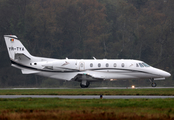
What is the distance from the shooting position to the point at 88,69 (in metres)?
38.2

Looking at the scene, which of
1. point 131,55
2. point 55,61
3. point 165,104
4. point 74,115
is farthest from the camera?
point 131,55

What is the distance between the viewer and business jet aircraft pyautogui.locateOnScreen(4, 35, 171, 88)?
37906 mm

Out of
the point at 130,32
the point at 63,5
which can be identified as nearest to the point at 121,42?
the point at 130,32

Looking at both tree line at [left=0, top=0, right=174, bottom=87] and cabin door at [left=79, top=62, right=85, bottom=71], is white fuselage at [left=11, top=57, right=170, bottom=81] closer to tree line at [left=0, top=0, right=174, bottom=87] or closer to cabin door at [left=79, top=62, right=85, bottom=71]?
cabin door at [left=79, top=62, right=85, bottom=71]

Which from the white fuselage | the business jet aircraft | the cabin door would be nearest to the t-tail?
the business jet aircraft

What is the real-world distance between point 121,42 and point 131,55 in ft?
11.8

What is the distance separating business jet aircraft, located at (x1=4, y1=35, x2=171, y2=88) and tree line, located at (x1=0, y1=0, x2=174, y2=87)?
19.7 meters

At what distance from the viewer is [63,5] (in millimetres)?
65000

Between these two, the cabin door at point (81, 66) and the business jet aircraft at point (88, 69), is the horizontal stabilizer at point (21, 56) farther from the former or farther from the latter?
the cabin door at point (81, 66)

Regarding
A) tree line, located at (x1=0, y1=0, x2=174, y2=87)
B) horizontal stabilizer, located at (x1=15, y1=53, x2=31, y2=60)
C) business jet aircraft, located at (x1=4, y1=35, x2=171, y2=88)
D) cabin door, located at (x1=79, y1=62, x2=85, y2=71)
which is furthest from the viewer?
tree line, located at (x1=0, y1=0, x2=174, y2=87)

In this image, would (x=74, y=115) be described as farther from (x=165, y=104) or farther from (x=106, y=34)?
(x=106, y=34)

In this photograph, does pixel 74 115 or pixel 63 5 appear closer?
pixel 74 115

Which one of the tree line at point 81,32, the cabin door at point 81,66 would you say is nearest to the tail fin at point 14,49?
the cabin door at point 81,66

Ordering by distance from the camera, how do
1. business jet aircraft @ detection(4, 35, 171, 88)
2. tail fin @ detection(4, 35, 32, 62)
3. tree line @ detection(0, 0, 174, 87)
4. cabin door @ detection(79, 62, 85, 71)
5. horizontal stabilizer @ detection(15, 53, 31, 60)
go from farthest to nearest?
1. tree line @ detection(0, 0, 174, 87)
2. tail fin @ detection(4, 35, 32, 62)
3. horizontal stabilizer @ detection(15, 53, 31, 60)
4. cabin door @ detection(79, 62, 85, 71)
5. business jet aircraft @ detection(4, 35, 171, 88)
